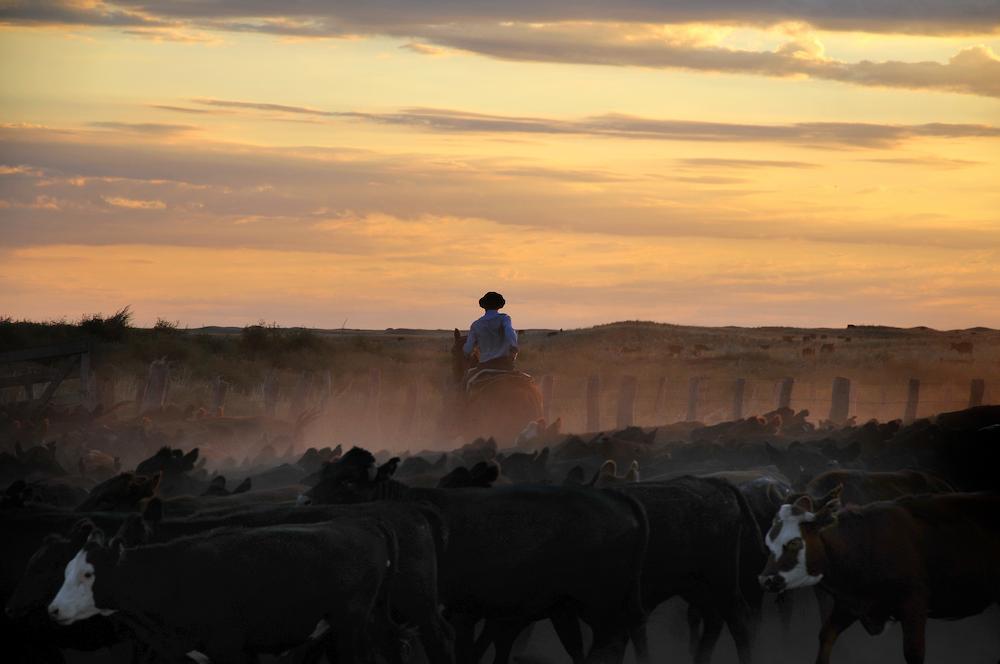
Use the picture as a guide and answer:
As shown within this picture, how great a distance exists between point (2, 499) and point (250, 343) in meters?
45.7

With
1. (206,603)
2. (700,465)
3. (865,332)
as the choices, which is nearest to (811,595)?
(700,465)

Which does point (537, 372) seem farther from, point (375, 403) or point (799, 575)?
point (799, 575)

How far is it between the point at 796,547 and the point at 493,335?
31.6ft

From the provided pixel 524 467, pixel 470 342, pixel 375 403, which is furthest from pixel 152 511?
pixel 375 403

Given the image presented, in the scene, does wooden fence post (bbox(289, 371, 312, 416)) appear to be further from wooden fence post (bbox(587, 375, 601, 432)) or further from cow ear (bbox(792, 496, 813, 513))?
cow ear (bbox(792, 496, 813, 513))

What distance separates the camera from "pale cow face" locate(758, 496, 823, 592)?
11.1m

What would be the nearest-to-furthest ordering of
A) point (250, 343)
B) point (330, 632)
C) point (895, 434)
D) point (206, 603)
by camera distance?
point (206, 603) → point (330, 632) → point (895, 434) → point (250, 343)

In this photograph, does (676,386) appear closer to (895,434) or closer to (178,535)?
(895,434)

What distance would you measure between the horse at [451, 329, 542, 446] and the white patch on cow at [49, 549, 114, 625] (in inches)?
464

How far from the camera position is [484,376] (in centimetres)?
2067

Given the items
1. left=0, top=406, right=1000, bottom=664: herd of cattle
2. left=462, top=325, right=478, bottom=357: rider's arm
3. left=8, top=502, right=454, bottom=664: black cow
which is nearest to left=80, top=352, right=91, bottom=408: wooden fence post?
left=462, top=325, right=478, bottom=357: rider's arm

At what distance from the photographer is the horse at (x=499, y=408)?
20641 millimetres

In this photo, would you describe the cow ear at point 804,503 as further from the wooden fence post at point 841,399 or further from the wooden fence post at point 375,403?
the wooden fence post at point 841,399

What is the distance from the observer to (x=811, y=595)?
1422cm
